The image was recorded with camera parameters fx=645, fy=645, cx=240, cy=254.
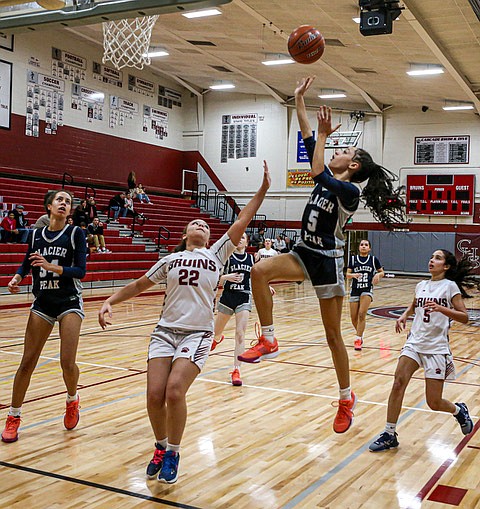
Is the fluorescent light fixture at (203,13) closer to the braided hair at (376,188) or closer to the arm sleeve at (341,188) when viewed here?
the braided hair at (376,188)

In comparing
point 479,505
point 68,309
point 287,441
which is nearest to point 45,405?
point 68,309

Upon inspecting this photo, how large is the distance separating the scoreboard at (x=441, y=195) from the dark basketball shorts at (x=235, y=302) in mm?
19040

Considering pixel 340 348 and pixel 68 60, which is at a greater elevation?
pixel 68 60

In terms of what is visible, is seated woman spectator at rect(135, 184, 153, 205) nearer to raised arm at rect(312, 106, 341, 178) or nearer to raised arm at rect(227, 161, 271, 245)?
raised arm at rect(227, 161, 271, 245)

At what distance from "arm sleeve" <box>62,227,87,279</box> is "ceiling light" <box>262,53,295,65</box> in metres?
15.0

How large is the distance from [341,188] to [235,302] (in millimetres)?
3014

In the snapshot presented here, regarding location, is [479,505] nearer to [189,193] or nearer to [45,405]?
[45,405]

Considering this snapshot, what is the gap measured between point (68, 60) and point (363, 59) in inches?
398

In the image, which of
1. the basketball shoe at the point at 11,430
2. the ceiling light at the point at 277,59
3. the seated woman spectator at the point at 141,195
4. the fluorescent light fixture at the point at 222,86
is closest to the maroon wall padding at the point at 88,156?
the seated woman spectator at the point at 141,195

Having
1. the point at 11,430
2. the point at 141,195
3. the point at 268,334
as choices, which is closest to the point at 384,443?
the point at 268,334

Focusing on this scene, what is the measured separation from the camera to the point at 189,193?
27.2m

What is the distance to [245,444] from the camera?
4.79 meters

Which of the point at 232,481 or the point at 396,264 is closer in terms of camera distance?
the point at 232,481

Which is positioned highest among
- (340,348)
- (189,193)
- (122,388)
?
(189,193)
